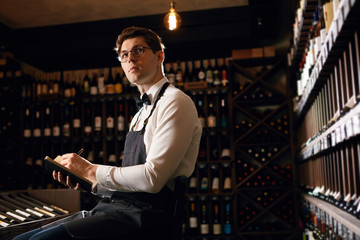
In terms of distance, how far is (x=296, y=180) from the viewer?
5.98 metres

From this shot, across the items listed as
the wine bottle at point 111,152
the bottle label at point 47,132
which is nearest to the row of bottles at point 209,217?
the wine bottle at point 111,152

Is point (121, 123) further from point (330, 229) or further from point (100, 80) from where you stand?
point (330, 229)

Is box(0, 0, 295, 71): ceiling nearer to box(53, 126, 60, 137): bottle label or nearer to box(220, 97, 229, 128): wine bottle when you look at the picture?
box(220, 97, 229, 128): wine bottle

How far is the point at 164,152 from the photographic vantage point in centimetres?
140

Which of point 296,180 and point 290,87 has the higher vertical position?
point 290,87

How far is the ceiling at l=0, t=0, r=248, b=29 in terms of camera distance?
5453 mm

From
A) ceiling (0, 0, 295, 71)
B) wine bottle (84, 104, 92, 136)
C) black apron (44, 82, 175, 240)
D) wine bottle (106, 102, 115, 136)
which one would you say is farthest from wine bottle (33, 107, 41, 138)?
black apron (44, 82, 175, 240)

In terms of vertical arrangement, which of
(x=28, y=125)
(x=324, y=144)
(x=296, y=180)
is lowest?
(x=296, y=180)

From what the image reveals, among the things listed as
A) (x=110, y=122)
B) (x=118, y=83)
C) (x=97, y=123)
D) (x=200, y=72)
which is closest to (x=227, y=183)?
(x=200, y=72)

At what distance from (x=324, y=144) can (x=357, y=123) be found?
3.91ft

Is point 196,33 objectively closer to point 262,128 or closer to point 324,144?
point 262,128

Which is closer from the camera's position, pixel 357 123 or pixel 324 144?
pixel 357 123

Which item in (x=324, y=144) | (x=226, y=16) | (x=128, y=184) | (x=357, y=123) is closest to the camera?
(x=128, y=184)

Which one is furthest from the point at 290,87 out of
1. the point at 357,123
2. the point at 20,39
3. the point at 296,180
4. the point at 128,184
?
the point at 128,184
